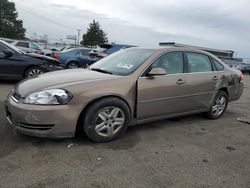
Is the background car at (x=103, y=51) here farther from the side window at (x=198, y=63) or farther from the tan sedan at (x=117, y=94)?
the tan sedan at (x=117, y=94)

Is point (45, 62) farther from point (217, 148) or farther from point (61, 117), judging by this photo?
point (217, 148)

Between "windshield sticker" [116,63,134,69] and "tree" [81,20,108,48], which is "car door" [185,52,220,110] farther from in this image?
→ "tree" [81,20,108,48]

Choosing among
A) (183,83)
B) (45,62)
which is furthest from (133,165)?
(45,62)

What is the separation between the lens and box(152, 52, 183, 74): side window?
4845mm

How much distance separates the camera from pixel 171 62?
5.04 metres

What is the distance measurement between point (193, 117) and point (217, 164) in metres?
2.36

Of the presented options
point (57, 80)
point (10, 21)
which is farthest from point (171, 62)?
point (10, 21)

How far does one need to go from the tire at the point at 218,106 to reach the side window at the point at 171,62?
4.23 feet

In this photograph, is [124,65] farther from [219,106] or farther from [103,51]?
[103,51]

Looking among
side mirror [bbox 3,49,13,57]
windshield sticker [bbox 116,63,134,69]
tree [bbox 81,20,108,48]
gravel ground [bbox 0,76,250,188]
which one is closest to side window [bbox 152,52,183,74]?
windshield sticker [bbox 116,63,134,69]

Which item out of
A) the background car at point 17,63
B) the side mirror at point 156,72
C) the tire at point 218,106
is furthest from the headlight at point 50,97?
the background car at point 17,63

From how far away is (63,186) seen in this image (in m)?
2.97

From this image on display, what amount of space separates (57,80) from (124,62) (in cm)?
123

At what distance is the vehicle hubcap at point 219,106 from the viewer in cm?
596
